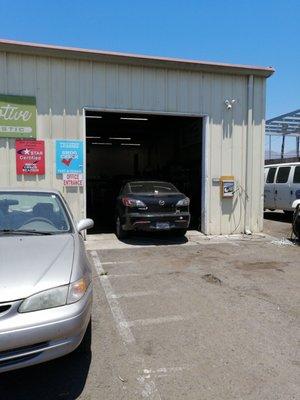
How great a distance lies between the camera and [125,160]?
93.7 ft

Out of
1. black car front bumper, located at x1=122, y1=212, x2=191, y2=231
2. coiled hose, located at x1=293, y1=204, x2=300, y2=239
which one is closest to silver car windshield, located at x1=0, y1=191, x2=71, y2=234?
black car front bumper, located at x1=122, y1=212, x2=191, y2=231

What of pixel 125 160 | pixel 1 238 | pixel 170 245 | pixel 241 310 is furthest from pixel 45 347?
pixel 125 160

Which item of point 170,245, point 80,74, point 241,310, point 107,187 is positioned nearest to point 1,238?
point 241,310

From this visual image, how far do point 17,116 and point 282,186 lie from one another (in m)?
9.86

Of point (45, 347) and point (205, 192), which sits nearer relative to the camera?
point (45, 347)

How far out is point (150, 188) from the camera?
10.2m

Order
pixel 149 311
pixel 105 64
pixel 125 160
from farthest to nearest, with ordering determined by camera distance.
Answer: pixel 125 160, pixel 105 64, pixel 149 311

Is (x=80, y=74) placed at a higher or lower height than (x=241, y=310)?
higher

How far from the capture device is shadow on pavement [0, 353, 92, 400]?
9.88ft

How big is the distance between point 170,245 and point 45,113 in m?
4.51

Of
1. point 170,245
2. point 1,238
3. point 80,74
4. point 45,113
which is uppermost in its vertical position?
point 80,74

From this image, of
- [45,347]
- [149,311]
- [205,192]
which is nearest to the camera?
[45,347]

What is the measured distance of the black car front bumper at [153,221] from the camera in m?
9.22

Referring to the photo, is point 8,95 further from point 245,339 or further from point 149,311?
point 245,339
